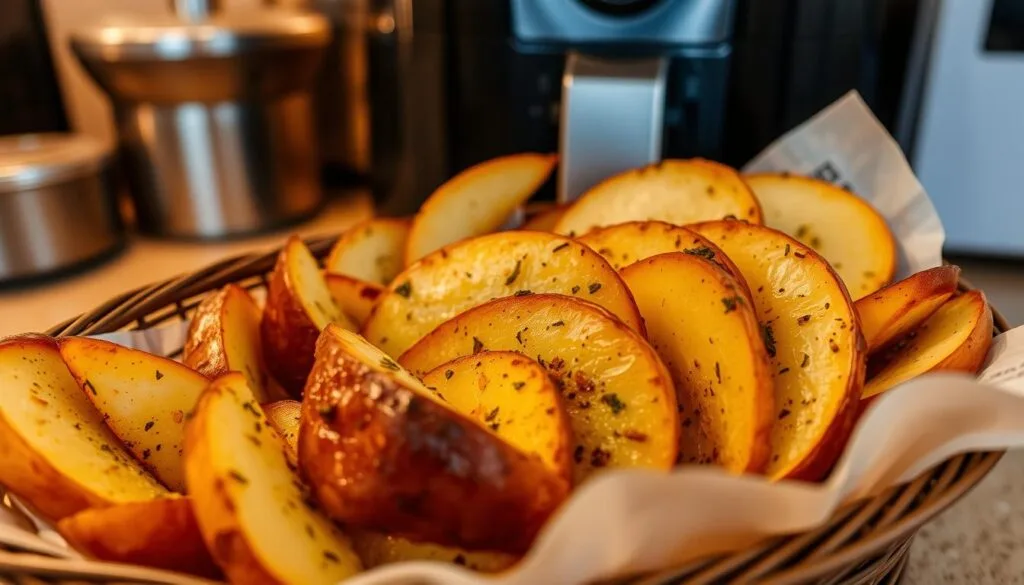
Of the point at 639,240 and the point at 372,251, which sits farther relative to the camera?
the point at 372,251

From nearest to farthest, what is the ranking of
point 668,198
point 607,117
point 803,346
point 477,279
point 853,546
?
point 853,546
point 803,346
point 477,279
point 668,198
point 607,117

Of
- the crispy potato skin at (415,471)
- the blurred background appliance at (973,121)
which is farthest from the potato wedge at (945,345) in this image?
the blurred background appliance at (973,121)

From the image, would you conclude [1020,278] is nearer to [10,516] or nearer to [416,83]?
[416,83]

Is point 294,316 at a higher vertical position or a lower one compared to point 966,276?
higher

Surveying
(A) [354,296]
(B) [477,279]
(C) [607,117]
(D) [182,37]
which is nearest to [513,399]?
(B) [477,279]

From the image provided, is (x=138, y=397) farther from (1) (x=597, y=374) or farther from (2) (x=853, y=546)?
(2) (x=853, y=546)

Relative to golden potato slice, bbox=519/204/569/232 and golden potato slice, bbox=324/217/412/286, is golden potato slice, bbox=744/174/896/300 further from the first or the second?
golden potato slice, bbox=324/217/412/286
